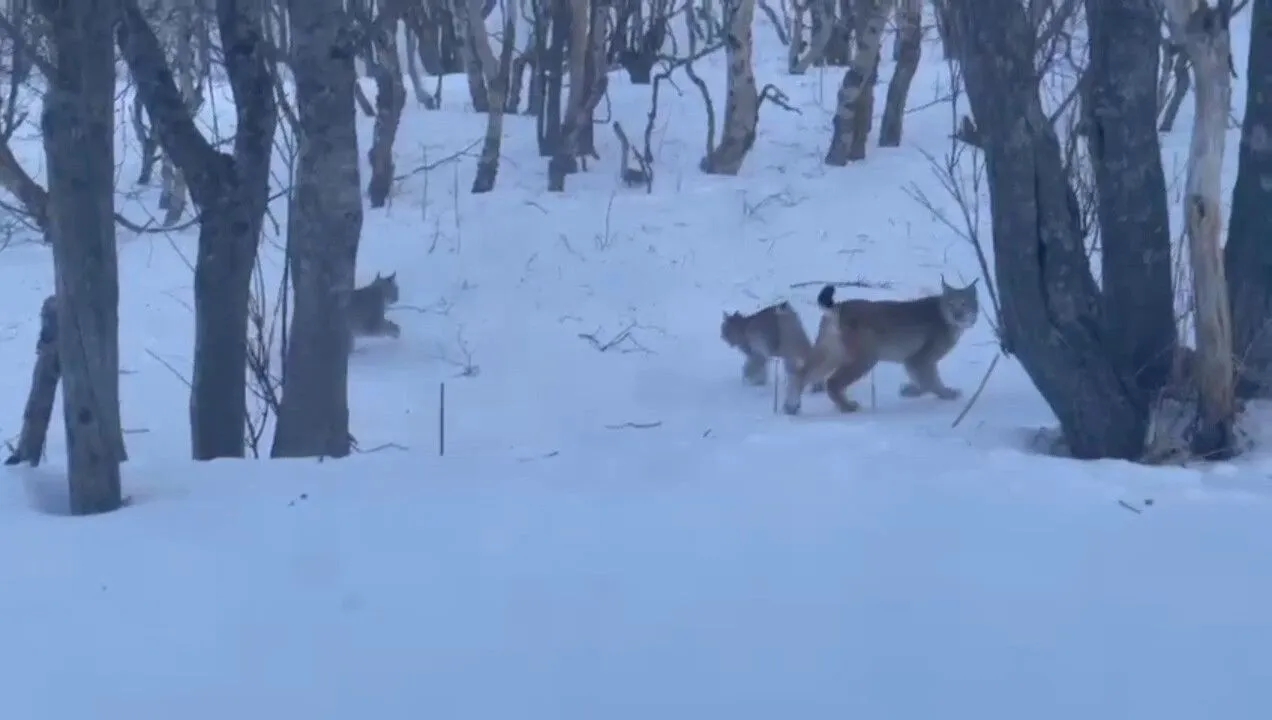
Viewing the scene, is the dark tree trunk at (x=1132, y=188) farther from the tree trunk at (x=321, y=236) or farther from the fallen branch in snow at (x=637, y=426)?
the tree trunk at (x=321, y=236)

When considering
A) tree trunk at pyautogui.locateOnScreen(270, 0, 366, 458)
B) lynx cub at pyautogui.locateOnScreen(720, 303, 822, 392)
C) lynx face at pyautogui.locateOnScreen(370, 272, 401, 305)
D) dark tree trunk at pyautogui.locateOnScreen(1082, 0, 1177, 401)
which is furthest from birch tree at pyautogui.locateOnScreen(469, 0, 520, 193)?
dark tree trunk at pyautogui.locateOnScreen(1082, 0, 1177, 401)

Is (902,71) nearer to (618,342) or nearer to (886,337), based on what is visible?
(618,342)

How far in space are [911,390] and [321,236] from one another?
154 inches

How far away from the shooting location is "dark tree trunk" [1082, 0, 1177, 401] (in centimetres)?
666

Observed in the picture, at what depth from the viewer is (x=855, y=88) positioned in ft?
53.8

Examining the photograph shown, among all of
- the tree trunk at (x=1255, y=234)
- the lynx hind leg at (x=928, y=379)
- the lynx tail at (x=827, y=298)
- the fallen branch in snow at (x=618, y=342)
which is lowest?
the fallen branch in snow at (x=618, y=342)

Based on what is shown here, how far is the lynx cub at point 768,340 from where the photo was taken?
9711mm

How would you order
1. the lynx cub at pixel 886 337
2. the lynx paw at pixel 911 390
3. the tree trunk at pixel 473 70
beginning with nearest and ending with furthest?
1. the lynx cub at pixel 886 337
2. the lynx paw at pixel 911 390
3. the tree trunk at pixel 473 70

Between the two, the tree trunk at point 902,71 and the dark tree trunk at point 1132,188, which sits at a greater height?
the tree trunk at point 902,71

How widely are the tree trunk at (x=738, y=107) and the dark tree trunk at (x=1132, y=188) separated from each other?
380 inches

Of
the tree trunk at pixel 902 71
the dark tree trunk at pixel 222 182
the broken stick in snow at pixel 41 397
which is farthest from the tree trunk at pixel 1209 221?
the tree trunk at pixel 902 71

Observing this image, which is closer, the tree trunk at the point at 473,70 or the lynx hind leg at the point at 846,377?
the lynx hind leg at the point at 846,377

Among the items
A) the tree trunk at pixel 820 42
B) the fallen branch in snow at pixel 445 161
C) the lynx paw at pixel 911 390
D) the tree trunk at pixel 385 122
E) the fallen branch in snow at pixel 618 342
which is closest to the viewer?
the lynx paw at pixel 911 390

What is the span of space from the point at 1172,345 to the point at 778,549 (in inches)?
97.6
